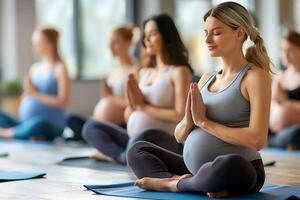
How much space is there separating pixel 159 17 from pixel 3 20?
4574 mm

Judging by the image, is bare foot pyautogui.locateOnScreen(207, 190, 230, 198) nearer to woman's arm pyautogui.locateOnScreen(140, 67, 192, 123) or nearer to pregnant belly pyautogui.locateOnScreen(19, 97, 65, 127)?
woman's arm pyautogui.locateOnScreen(140, 67, 192, 123)

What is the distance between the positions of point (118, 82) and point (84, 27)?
425 centimetres

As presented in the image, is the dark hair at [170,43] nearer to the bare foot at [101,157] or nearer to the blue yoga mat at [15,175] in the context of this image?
the bare foot at [101,157]

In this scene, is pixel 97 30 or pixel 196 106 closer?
pixel 196 106

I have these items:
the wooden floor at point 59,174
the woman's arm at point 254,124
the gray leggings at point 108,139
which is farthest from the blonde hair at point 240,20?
the gray leggings at point 108,139

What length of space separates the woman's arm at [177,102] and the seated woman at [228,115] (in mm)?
824

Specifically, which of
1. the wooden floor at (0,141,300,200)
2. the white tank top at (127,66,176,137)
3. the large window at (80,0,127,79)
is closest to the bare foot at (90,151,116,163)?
the wooden floor at (0,141,300,200)

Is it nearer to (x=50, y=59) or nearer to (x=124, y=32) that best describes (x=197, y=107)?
(x=124, y=32)

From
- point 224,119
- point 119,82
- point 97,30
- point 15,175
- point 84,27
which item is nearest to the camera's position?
point 224,119

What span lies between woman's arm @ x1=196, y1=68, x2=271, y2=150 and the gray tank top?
5cm

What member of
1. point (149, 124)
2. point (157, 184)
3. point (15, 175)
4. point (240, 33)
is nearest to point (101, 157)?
point (149, 124)

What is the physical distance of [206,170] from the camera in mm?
2590

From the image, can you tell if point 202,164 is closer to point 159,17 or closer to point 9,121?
point 159,17

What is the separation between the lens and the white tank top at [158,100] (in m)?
3.73
